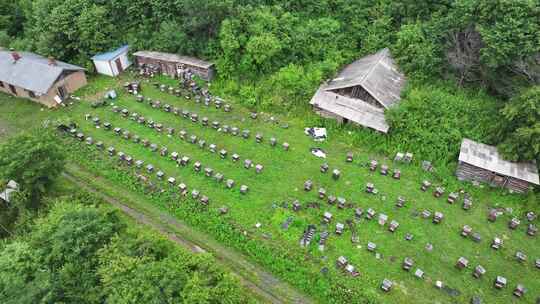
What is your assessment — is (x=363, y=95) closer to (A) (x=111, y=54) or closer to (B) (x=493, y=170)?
(B) (x=493, y=170)

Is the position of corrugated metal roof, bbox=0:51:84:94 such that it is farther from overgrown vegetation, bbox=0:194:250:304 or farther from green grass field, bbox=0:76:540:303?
overgrown vegetation, bbox=0:194:250:304

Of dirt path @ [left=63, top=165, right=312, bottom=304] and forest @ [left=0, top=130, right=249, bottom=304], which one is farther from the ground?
forest @ [left=0, top=130, right=249, bottom=304]

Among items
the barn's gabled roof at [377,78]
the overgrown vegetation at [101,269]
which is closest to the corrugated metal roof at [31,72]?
the overgrown vegetation at [101,269]

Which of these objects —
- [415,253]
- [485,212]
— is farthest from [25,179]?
[485,212]

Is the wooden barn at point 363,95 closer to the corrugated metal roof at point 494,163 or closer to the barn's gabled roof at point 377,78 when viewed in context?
the barn's gabled roof at point 377,78

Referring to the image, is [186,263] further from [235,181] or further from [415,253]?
[415,253]

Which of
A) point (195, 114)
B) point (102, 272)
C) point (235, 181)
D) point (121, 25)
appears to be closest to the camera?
point (102, 272)

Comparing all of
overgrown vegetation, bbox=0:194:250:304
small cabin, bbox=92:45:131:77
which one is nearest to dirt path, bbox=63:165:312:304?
overgrown vegetation, bbox=0:194:250:304
